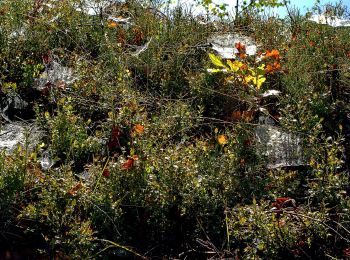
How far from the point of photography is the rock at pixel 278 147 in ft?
13.1

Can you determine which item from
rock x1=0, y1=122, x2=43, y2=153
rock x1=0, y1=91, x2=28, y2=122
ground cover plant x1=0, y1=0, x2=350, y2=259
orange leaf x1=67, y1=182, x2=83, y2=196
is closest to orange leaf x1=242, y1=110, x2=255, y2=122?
ground cover plant x1=0, y1=0, x2=350, y2=259

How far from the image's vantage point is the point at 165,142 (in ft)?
13.1

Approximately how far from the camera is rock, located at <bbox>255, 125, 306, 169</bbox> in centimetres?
399

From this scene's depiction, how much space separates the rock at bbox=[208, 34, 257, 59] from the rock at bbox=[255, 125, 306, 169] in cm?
135

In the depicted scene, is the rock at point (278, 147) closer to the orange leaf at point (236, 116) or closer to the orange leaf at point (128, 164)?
the orange leaf at point (236, 116)

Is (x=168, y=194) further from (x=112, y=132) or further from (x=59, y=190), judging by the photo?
(x=112, y=132)

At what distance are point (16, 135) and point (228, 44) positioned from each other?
107 inches

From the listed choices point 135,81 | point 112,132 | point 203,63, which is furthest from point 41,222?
point 203,63

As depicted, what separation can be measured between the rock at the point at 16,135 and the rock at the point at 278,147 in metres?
1.79

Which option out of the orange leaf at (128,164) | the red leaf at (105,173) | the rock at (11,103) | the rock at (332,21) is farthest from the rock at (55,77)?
the rock at (332,21)

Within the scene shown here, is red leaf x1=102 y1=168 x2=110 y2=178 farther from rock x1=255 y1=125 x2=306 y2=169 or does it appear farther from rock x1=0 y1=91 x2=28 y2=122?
rock x1=0 y1=91 x2=28 y2=122

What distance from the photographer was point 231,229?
3.33m

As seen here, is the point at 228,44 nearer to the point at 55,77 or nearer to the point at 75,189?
the point at 55,77

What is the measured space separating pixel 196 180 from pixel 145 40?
3112 mm
